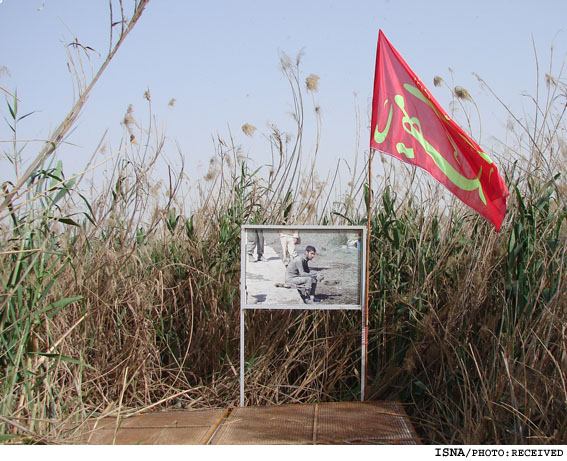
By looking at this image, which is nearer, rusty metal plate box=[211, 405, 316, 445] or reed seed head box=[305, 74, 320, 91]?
rusty metal plate box=[211, 405, 316, 445]

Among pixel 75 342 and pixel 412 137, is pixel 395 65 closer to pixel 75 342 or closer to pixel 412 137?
pixel 412 137

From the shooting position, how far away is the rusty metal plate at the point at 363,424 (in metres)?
→ 3.12

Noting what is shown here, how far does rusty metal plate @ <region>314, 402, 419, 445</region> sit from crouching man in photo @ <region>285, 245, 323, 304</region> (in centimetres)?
70

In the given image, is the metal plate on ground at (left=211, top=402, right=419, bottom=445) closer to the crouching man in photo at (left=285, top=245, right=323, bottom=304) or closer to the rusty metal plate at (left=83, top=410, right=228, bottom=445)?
the rusty metal plate at (left=83, top=410, right=228, bottom=445)

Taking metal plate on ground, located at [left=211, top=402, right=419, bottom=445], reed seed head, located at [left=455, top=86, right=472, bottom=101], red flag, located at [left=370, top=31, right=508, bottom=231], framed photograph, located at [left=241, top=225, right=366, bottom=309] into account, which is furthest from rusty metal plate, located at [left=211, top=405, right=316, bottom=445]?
reed seed head, located at [left=455, top=86, right=472, bottom=101]

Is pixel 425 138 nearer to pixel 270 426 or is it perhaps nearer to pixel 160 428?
pixel 270 426

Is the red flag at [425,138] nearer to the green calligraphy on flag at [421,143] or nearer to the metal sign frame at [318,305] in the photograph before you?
the green calligraphy on flag at [421,143]

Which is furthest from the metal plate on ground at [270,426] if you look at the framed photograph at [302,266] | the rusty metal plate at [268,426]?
the framed photograph at [302,266]

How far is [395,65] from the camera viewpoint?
13.1 feet

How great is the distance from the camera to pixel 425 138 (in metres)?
3.82

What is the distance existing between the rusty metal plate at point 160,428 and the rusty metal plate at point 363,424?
61cm

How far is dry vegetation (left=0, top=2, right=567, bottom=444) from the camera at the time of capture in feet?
9.92

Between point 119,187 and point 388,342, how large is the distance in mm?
2141

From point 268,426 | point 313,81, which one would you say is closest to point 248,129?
point 313,81
